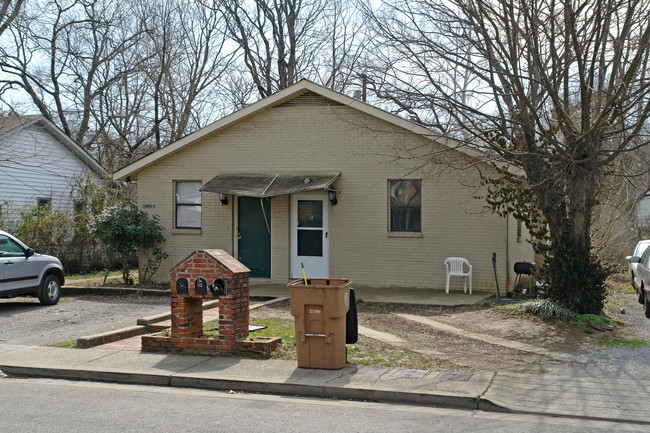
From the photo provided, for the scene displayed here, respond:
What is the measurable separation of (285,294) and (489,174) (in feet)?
17.5

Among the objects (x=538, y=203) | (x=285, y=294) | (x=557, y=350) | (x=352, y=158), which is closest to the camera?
(x=557, y=350)

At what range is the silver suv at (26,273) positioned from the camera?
12641mm

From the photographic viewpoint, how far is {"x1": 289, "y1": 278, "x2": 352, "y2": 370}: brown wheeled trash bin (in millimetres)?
7785

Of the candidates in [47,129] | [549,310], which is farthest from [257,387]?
[47,129]

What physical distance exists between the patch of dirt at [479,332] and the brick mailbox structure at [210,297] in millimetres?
1878

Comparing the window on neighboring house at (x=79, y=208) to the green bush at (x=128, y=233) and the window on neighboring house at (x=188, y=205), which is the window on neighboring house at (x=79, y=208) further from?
the window on neighboring house at (x=188, y=205)

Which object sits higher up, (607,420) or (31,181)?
(31,181)

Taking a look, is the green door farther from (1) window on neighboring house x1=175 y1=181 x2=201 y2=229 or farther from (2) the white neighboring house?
(2) the white neighboring house

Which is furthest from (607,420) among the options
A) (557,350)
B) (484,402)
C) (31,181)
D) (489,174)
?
(31,181)

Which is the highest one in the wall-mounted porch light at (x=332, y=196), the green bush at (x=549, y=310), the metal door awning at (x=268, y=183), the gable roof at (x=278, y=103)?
the gable roof at (x=278, y=103)

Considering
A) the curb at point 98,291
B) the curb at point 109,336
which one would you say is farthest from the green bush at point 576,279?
the curb at point 98,291

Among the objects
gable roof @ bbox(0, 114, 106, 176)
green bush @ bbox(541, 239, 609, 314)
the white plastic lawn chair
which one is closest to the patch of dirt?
green bush @ bbox(541, 239, 609, 314)

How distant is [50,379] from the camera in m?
7.97

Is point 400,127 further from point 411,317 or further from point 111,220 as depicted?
point 111,220
